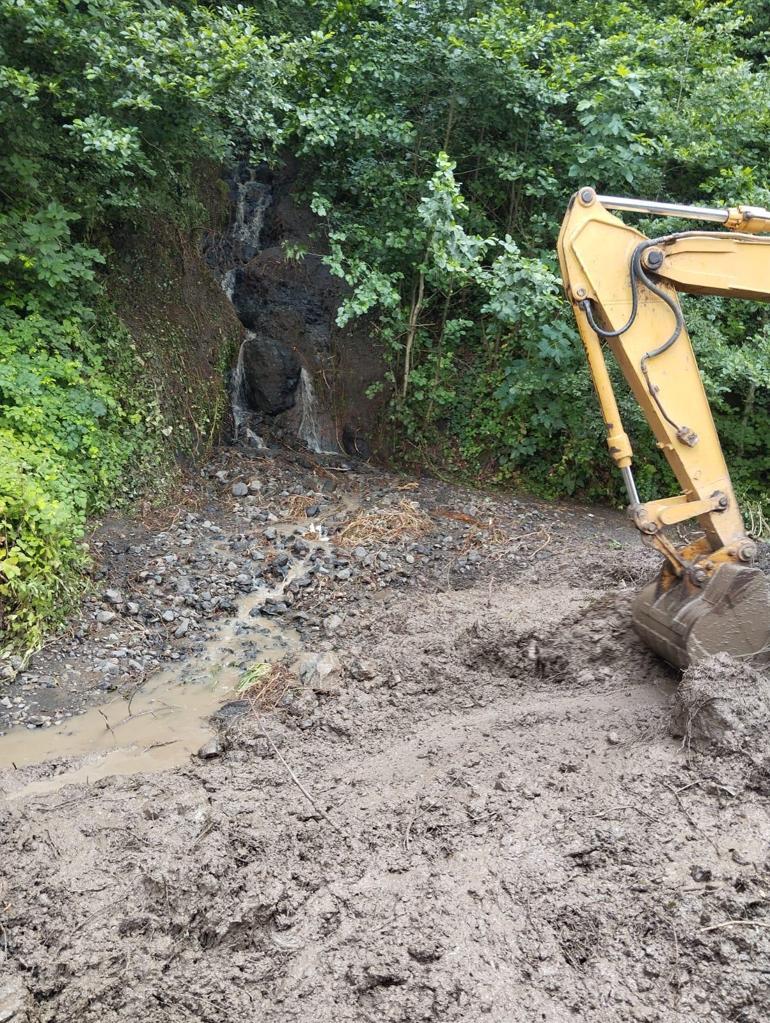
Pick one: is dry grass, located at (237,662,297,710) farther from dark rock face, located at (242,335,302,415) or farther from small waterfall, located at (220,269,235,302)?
small waterfall, located at (220,269,235,302)

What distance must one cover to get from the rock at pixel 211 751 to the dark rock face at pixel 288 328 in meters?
5.12

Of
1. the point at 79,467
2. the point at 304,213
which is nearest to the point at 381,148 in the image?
the point at 304,213

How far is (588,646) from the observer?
4.51 meters

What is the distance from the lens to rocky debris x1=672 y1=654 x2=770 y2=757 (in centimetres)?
324

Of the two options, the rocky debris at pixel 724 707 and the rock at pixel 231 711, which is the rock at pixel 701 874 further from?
the rock at pixel 231 711

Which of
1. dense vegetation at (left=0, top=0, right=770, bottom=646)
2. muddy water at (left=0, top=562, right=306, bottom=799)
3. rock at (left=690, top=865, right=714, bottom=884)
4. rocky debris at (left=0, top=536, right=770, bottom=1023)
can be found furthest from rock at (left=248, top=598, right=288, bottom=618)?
rock at (left=690, top=865, right=714, bottom=884)

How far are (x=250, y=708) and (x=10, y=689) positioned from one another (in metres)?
1.50

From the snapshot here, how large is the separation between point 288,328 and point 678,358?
20.8 feet

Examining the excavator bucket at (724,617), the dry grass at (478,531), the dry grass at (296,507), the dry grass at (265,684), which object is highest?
the excavator bucket at (724,617)

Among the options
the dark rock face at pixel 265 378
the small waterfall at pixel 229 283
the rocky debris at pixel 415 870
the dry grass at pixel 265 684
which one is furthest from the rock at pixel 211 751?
the small waterfall at pixel 229 283

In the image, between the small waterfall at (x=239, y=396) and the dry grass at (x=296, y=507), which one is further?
the small waterfall at (x=239, y=396)

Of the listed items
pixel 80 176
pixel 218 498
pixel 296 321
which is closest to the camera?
pixel 80 176

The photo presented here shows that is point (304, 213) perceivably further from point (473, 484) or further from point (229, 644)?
point (229, 644)

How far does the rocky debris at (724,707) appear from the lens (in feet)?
10.6
